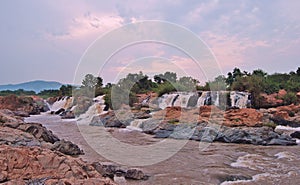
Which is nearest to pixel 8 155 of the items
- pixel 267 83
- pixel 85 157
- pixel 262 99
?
pixel 85 157

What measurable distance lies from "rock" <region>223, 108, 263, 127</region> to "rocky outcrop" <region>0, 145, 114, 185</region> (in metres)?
12.1

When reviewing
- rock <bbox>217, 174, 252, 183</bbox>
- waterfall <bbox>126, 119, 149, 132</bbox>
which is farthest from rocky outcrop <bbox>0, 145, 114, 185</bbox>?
waterfall <bbox>126, 119, 149, 132</bbox>

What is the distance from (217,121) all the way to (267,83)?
587 inches

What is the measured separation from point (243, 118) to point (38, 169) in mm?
13739

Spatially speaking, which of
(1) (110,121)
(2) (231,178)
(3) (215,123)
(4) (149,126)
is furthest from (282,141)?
(1) (110,121)

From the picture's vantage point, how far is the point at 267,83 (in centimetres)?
2830

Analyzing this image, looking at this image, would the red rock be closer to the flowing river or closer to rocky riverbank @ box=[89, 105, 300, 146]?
rocky riverbank @ box=[89, 105, 300, 146]

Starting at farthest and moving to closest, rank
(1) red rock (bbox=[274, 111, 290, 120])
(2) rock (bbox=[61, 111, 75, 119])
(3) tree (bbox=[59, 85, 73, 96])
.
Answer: (3) tree (bbox=[59, 85, 73, 96]), (2) rock (bbox=[61, 111, 75, 119]), (1) red rock (bbox=[274, 111, 290, 120])

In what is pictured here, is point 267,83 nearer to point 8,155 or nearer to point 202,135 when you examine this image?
point 202,135

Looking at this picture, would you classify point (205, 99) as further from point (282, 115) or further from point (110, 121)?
point (110, 121)

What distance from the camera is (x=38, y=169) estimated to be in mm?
4070

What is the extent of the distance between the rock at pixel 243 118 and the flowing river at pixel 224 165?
3595 millimetres

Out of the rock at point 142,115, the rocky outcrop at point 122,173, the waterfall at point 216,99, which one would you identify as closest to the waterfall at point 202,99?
the waterfall at point 216,99

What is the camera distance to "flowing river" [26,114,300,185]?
23.0 feet
